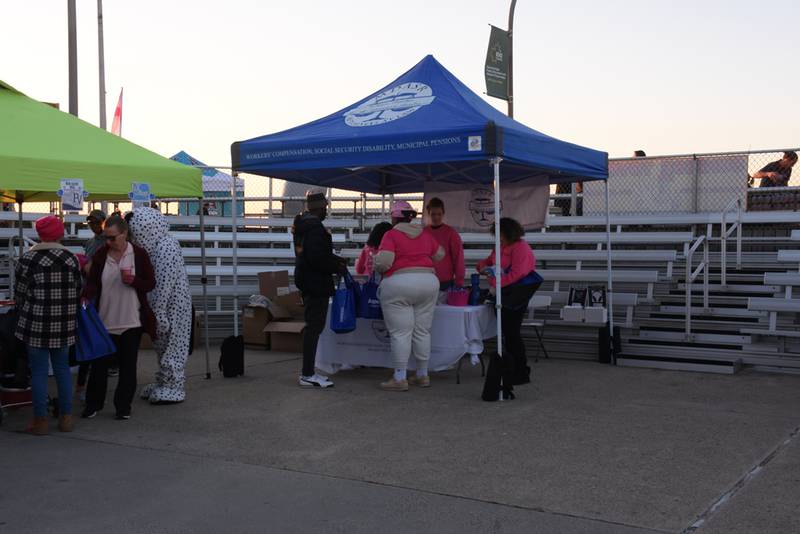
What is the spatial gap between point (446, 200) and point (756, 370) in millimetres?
4034

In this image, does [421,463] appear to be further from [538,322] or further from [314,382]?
[538,322]

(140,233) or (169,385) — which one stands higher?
(140,233)

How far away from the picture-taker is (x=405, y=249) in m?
7.92

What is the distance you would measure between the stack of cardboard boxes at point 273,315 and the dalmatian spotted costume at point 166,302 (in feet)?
11.2

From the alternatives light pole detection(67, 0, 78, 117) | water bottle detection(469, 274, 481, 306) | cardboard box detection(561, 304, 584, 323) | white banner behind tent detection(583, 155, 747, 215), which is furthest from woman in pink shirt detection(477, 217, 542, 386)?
light pole detection(67, 0, 78, 117)

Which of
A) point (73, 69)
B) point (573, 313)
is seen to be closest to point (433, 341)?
point (573, 313)

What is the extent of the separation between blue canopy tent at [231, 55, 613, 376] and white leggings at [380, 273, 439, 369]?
0.68 m

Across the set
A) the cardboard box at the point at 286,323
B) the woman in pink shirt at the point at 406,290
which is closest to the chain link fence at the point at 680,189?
the cardboard box at the point at 286,323

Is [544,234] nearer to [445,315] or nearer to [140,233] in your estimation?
[445,315]

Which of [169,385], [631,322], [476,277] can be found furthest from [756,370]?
[169,385]

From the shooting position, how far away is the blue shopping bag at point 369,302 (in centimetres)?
848

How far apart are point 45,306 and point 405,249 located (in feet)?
10.1

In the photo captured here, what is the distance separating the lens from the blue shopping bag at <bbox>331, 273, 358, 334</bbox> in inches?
326

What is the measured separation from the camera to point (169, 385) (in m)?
7.56
